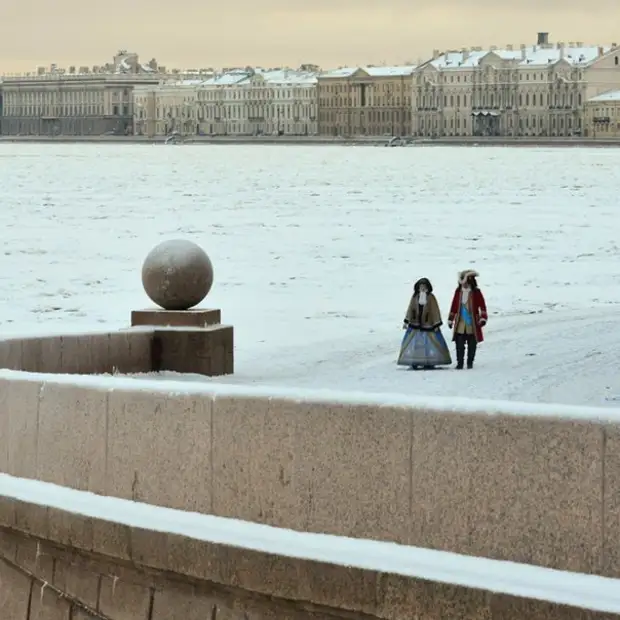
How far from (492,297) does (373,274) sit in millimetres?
3532

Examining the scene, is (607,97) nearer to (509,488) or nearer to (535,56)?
(535,56)

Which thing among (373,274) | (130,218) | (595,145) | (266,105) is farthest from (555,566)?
(266,105)

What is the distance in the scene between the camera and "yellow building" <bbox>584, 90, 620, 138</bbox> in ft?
514

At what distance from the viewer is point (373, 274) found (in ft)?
76.2

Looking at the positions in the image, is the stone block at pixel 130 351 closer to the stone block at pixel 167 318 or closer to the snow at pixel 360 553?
the stone block at pixel 167 318

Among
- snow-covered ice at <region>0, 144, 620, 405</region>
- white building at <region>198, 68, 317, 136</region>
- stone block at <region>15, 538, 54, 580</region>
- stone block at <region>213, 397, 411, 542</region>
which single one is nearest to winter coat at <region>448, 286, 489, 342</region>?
snow-covered ice at <region>0, 144, 620, 405</region>

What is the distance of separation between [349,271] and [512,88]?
463 ft

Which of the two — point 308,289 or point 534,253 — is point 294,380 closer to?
point 308,289

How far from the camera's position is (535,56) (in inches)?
6457

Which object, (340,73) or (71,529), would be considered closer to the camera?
(71,529)

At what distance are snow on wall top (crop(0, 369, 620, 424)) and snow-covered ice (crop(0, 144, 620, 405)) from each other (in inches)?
226

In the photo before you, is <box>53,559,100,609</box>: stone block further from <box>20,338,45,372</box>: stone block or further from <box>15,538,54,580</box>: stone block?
<box>20,338,45,372</box>: stone block

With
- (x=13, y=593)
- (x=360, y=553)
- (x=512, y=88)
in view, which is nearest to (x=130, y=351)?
(x=13, y=593)

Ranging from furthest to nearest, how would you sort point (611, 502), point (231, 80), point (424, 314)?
point (231, 80)
point (424, 314)
point (611, 502)
